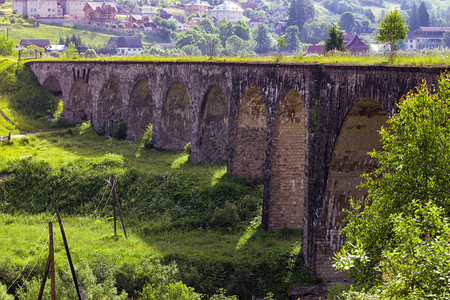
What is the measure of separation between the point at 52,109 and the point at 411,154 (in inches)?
1726

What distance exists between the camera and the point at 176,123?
39.1 m

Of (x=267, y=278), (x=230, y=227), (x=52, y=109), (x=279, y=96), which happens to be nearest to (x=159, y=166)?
(x=230, y=227)

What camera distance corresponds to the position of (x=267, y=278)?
70.6 feet

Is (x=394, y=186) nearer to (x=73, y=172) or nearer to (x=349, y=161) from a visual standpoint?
(x=349, y=161)

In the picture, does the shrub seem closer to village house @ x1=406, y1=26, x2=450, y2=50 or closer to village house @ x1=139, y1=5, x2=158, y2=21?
village house @ x1=406, y1=26, x2=450, y2=50

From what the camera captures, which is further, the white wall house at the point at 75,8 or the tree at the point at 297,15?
the white wall house at the point at 75,8

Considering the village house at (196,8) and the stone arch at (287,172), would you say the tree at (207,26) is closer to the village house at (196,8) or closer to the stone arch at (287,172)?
the village house at (196,8)

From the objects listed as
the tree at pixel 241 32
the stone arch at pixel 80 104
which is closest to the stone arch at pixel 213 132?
the stone arch at pixel 80 104

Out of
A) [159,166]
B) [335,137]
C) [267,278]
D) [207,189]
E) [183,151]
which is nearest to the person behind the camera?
[335,137]

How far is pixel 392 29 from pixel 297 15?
106 m

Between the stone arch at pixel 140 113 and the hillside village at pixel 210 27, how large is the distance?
35.6 meters

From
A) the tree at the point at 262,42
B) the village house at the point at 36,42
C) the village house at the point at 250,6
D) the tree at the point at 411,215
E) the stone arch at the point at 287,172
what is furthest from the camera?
the village house at the point at 250,6

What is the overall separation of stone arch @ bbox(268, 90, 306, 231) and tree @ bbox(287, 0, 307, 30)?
9954 cm

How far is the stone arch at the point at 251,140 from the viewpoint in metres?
28.9
